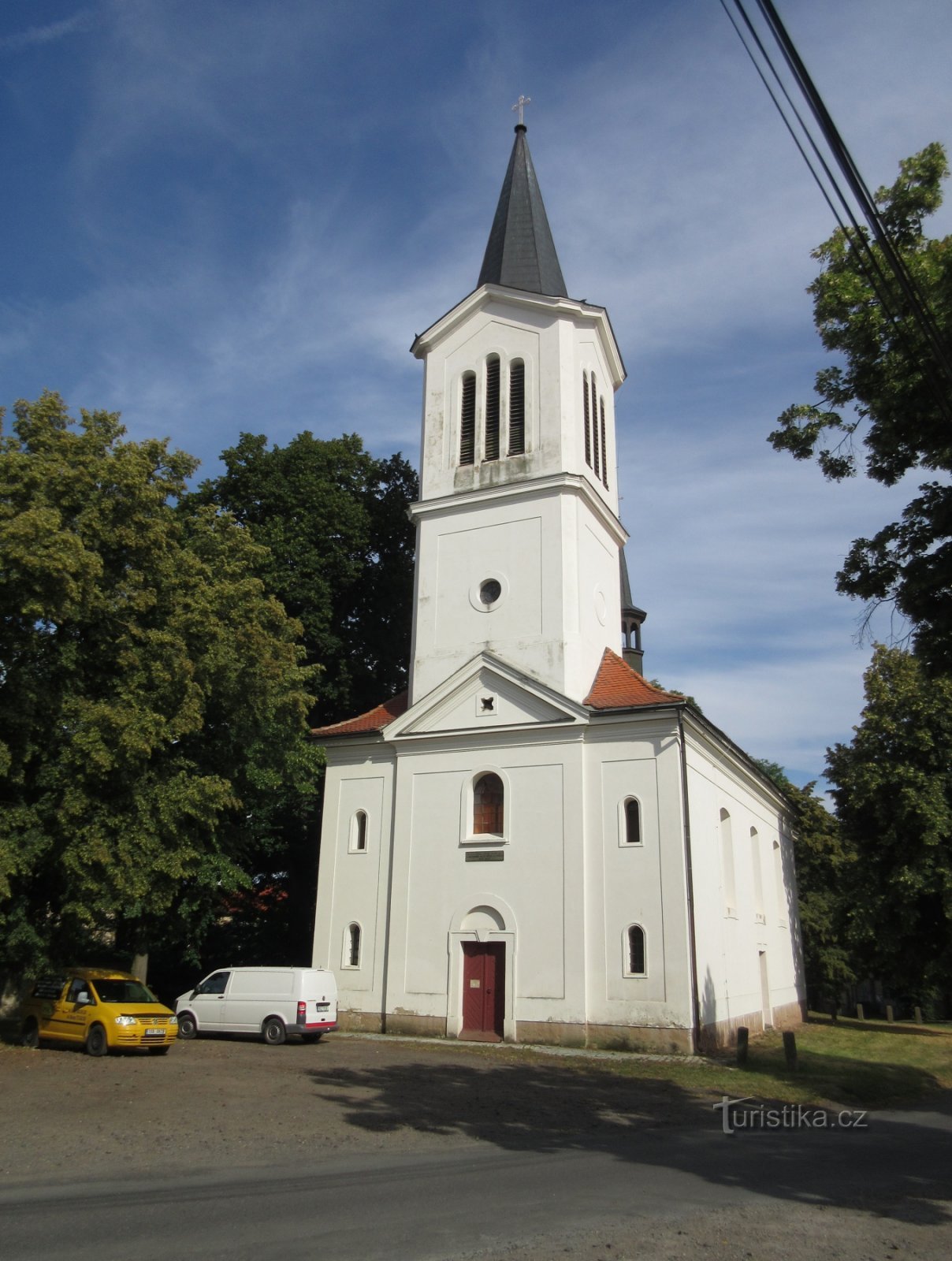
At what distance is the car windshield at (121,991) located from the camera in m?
19.0

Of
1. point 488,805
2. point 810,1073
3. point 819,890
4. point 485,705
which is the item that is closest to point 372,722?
point 485,705

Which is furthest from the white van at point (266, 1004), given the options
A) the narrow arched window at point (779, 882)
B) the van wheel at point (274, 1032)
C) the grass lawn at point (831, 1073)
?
the narrow arched window at point (779, 882)

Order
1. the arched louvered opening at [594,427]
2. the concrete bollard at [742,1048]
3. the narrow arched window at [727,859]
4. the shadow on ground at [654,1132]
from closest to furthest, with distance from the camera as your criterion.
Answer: the shadow on ground at [654,1132] → the concrete bollard at [742,1048] → the narrow arched window at [727,859] → the arched louvered opening at [594,427]

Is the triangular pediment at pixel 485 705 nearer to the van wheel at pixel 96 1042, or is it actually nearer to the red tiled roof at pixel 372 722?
the red tiled roof at pixel 372 722

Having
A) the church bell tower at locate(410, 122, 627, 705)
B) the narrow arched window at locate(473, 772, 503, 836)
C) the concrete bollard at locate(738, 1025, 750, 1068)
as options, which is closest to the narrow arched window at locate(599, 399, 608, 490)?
the church bell tower at locate(410, 122, 627, 705)

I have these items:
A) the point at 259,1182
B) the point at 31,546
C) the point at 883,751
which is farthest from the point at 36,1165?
the point at 883,751

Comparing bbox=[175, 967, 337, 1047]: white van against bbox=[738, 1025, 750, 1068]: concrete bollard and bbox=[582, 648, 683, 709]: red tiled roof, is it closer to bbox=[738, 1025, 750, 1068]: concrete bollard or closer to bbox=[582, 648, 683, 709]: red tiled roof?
bbox=[738, 1025, 750, 1068]: concrete bollard

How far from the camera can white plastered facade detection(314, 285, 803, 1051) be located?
21.6 metres

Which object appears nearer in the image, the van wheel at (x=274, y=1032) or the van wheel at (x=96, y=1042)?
the van wheel at (x=96, y=1042)

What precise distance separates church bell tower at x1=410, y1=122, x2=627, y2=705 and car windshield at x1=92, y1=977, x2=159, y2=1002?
9.80m

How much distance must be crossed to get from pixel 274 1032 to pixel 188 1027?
103 inches

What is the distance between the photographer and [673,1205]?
324 inches

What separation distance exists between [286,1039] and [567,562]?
13.1 metres

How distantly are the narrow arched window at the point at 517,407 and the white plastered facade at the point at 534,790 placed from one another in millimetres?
224
